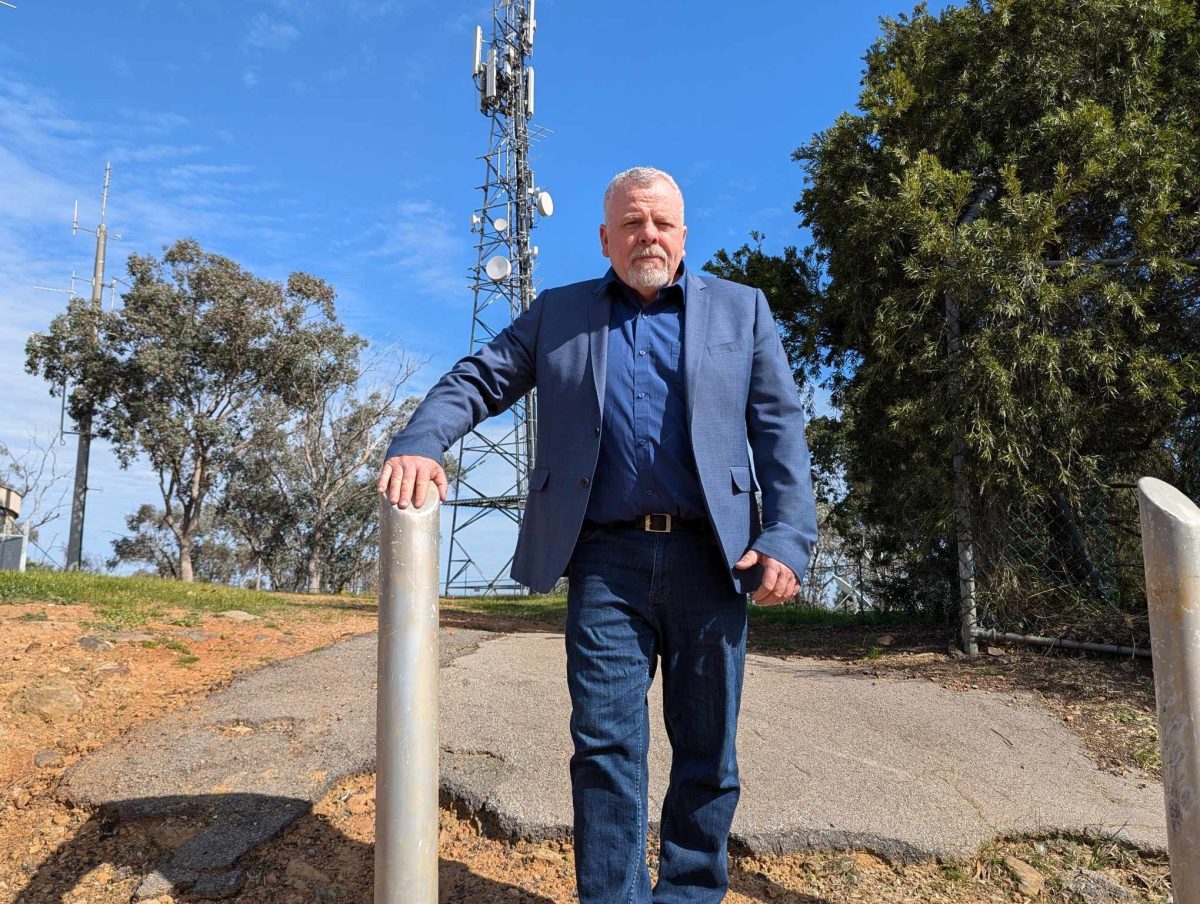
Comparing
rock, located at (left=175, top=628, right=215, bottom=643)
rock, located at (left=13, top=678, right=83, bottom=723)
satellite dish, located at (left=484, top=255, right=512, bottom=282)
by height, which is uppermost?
satellite dish, located at (left=484, top=255, right=512, bottom=282)

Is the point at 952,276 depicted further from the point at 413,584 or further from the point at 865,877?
the point at 413,584

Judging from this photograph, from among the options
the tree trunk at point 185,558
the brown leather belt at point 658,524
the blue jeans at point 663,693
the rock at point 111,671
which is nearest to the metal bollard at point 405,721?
the blue jeans at point 663,693

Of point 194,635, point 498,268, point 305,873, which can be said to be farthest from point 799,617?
point 498,268

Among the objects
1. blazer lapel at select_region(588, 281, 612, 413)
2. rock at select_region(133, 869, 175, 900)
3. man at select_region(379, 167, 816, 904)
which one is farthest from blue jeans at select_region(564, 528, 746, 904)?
rock at select_region(133, 869, 175, 900)

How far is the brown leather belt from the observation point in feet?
7.93

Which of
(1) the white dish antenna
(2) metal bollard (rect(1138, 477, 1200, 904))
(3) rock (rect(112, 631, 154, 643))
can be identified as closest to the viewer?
(2) metal bollard (rect(1138, 477, 1200, 904))

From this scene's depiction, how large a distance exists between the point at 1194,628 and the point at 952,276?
497 centimetres

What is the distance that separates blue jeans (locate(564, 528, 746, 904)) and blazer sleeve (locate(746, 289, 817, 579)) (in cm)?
20

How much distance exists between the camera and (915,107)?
290 inches

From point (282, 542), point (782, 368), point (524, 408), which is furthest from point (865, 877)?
Result: point (282, 542)

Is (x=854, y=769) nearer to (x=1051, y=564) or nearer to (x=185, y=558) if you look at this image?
(x=1051, y=564)

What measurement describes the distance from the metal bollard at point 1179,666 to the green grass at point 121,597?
6.61m

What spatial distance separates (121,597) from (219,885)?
6656 millimetres

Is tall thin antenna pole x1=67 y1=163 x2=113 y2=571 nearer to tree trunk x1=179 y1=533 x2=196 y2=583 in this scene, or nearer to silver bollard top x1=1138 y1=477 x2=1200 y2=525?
tree trunk x1=179 y1=533 x2=196 y2=583
